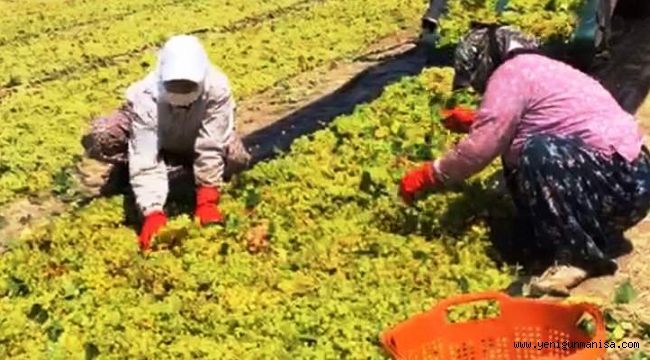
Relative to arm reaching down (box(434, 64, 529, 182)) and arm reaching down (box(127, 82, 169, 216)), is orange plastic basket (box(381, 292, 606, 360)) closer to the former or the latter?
arm reaching down (box(434, 64, 529, 182))

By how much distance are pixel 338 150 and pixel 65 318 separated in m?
2.60

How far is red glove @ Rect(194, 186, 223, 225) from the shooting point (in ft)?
21.7

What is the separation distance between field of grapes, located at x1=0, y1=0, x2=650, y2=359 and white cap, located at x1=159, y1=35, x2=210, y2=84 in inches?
33.3

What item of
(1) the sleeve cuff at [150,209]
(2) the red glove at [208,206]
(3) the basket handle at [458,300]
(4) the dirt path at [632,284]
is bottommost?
(2) the red glove at [208,206]

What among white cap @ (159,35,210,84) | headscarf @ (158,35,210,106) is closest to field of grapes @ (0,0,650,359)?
headscarf @ (158,35,210,106)

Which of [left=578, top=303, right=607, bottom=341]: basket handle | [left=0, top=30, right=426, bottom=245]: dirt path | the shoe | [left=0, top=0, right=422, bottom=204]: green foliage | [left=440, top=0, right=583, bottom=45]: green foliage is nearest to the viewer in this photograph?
[left=578, top=303, right=607, bottom=341]: basket handle

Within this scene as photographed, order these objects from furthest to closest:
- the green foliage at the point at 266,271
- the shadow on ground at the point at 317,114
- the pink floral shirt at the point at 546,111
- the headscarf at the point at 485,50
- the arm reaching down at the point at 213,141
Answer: the shadow on ground at the point at 317,114 → the arm reaching down at the point at 213,141 → the headscarf at the point at 485,50 → the pink floral shirt at the point at 546,111 → the green foliage at the point at 266,271

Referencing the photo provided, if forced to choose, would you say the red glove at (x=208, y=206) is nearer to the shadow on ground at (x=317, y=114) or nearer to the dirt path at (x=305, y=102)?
the shadow on ground at (x=317, y=114)

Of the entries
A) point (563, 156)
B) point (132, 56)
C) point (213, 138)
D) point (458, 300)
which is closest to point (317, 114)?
point (213, 138)

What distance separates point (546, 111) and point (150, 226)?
7.77 feet

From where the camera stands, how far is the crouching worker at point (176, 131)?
659 cm

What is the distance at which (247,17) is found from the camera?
14500 millimetres

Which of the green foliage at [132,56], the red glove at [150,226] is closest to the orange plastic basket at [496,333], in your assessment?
the red glove at [150,226]

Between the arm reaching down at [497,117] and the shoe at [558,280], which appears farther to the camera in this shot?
the arm reaching down at [497,117]
